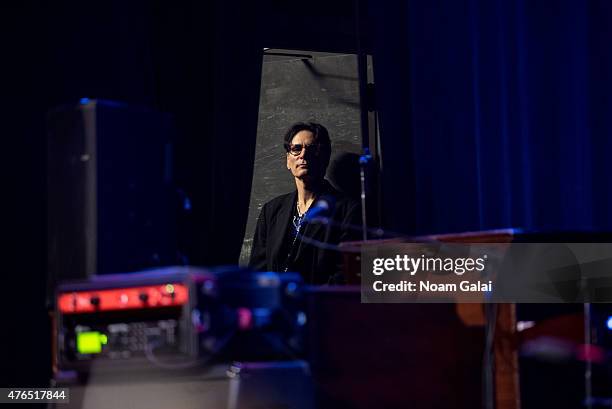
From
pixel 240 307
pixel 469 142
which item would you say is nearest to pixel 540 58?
pixel 469 142

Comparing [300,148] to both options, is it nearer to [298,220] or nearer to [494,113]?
[298,220]

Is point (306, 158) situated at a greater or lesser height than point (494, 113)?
lesser

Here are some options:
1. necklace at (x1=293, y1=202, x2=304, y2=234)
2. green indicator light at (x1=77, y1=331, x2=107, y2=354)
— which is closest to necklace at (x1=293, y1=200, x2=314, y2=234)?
necklace at (x1=293, y1=202, x2=304, y2=234)

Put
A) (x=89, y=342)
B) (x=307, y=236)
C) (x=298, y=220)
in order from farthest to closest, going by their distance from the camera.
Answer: (x=298, y=220), (x=307, y=236), (x=89, y=342)

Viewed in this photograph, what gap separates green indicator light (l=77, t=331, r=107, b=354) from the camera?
1.93 meters

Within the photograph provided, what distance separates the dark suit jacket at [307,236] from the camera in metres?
3.51

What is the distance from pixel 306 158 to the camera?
12.4 feet

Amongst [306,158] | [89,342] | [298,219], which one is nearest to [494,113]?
[306,158]

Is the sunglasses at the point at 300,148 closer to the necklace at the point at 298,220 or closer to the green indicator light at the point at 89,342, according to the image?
the necklace at the point at 298,220

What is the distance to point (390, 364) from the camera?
87.7 inches

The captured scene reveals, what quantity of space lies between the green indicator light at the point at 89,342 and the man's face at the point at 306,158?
1930 millimetres

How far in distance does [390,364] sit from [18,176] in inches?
71.6

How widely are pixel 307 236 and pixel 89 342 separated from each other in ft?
5.76

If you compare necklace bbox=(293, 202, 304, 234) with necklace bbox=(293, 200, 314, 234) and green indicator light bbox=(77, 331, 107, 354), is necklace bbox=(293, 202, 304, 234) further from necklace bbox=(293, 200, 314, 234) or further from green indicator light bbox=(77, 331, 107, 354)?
green indicator light bbox=(77, 331, 107, 354)
